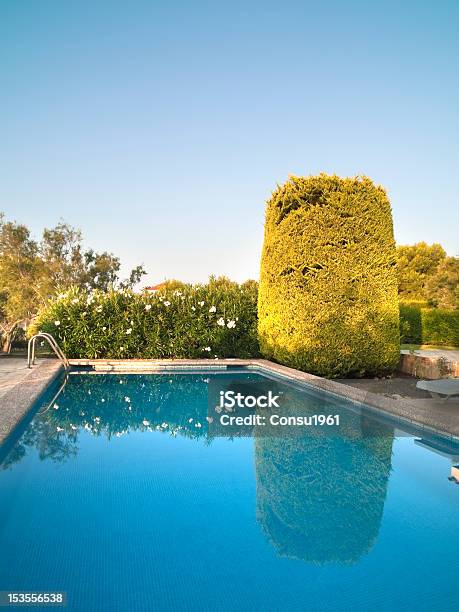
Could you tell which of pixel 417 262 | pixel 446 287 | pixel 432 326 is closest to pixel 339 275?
pixel 432 326

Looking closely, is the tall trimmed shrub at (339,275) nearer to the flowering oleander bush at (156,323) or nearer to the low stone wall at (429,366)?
the low stone wall at (429,366)

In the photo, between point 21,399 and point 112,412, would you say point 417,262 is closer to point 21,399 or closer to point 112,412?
point 112,412

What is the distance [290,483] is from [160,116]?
47.4ft

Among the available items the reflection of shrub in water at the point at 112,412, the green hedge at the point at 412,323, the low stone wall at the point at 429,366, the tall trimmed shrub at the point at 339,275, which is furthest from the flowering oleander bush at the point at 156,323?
the green hedge at the point at 412,323

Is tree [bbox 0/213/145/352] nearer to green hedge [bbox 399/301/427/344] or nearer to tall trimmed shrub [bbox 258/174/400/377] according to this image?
green hedge [bbox 399/301/427/344]

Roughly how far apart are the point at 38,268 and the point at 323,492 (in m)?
24.3

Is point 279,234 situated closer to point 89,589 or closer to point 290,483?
point 290,483

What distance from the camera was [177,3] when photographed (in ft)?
42.6

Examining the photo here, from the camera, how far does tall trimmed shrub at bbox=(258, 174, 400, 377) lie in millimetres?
8594

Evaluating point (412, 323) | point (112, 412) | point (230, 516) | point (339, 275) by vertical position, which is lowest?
point (230, 516)

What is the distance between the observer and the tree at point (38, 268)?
79.5 feet

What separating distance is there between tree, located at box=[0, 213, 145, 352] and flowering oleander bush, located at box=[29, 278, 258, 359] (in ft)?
40.2

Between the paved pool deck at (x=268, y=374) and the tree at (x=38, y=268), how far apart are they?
13.5m

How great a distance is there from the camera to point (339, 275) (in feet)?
28.1
